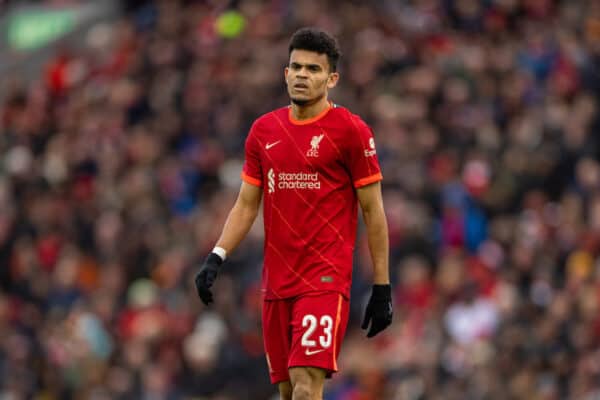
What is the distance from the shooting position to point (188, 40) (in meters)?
23.7

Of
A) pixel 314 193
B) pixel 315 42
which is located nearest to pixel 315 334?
pixel 314 193

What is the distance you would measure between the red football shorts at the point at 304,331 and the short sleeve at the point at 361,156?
74 cm

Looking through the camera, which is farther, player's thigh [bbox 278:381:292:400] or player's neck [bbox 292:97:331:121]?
player's thigh [bbox 278:381:292:400]

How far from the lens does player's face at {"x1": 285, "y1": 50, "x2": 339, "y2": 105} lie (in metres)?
9.87

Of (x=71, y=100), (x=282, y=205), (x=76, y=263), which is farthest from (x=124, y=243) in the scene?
(x=282, y=205)

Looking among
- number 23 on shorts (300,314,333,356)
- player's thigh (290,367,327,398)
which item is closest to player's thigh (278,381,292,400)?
player's thigh (290,367,327,398)

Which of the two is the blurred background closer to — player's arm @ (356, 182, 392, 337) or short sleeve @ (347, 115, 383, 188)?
player's arm @ (356, 182, 392, 337)

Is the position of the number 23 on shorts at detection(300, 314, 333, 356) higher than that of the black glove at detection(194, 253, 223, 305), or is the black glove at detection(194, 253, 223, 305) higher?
the black glove at detection(194, 253, 223, 305)

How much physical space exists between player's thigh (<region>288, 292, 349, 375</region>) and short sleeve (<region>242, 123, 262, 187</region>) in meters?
0.83

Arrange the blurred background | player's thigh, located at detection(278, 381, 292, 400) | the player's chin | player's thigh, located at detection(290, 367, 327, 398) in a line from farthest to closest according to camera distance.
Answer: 1. the blurred background
2. player's thigh, located at detection(278, 381, 292, 400)
3. the player's chin
4. player's thigh, located at detection(290, 367, 327, 398)

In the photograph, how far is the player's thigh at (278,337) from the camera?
1007cm

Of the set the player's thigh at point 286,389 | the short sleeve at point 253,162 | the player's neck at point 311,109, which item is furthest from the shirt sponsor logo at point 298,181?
the player's thigh at point 286,389

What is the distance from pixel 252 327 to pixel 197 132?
186 inches

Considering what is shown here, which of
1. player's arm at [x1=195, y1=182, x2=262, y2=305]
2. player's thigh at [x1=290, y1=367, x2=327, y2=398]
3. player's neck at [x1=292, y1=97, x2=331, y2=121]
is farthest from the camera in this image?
player's arm at [x1=195, y1=182, x2=262, y2=305]
